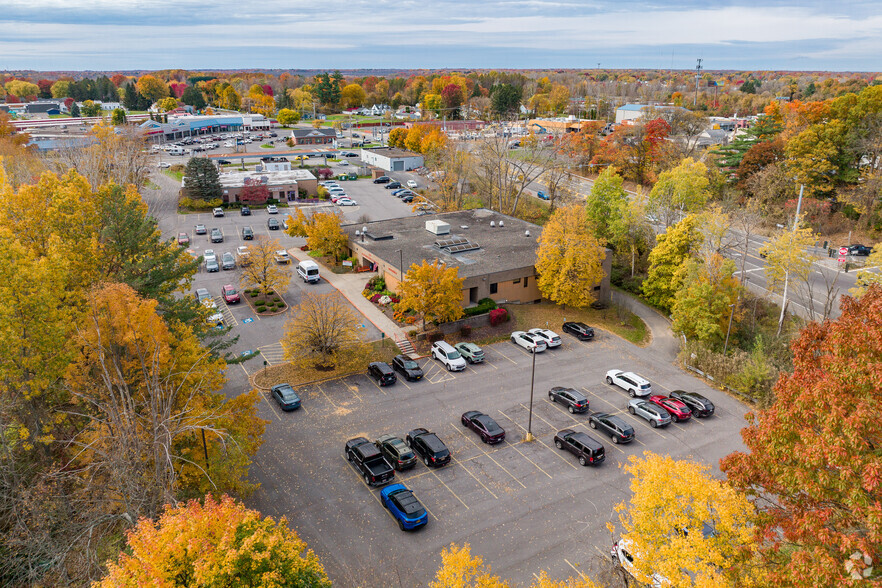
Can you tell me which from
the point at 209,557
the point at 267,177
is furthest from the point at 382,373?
the point at 267,177

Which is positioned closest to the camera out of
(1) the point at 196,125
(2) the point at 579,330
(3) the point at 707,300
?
(3) the point at 707,300

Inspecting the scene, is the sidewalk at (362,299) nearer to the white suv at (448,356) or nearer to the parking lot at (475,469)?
the white suv at (448,356)

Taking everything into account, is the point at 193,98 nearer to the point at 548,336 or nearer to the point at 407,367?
the point at 407,367

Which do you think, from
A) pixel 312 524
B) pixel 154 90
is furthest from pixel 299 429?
pixel 154 90

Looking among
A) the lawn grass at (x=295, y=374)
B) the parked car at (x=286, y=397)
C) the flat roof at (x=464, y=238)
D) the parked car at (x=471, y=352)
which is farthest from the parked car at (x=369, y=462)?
the flat roof at (x=464, y=238)

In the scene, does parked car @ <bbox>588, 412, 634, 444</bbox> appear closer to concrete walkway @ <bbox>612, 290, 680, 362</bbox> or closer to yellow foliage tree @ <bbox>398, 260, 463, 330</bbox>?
concrete walkway @ <bbox>612, 290, 680, 362</bbox>
